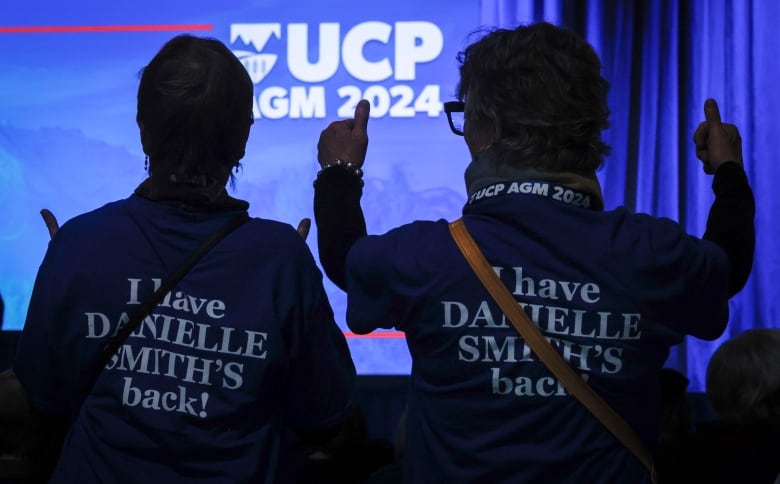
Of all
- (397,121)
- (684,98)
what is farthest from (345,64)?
(684,98)

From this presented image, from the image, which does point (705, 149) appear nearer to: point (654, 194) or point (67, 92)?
point (654, 194)

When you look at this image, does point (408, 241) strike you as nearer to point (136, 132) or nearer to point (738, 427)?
point (738, 427)

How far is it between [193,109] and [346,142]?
247 mm

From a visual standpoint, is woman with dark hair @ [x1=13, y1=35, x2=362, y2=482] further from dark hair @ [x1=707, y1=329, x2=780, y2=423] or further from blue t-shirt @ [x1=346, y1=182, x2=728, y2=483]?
Answer: dark hair @ [x1=707, y1=329, x2=780, y2=423]

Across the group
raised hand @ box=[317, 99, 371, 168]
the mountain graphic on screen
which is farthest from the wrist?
the mountain graphic on screen

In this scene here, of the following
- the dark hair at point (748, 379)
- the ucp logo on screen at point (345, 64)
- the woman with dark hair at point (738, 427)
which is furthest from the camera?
the ucp logo on screen at point (345, 64)

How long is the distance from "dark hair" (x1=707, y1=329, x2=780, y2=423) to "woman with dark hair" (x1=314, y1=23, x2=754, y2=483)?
2.21 feet

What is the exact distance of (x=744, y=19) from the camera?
3822 millimetres

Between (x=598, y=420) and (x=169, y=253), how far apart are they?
2.12 ft

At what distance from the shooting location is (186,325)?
129 cm

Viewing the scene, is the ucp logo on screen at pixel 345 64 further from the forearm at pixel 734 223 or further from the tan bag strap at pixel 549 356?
the tan bag strap at pixel 549 356

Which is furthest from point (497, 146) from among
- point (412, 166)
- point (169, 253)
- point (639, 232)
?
point (412, 166)

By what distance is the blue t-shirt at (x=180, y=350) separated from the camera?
1.28 metres

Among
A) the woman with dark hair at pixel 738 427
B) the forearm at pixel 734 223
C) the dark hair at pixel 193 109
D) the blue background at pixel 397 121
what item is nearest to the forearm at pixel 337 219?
the dark hair at pixel 193 109
